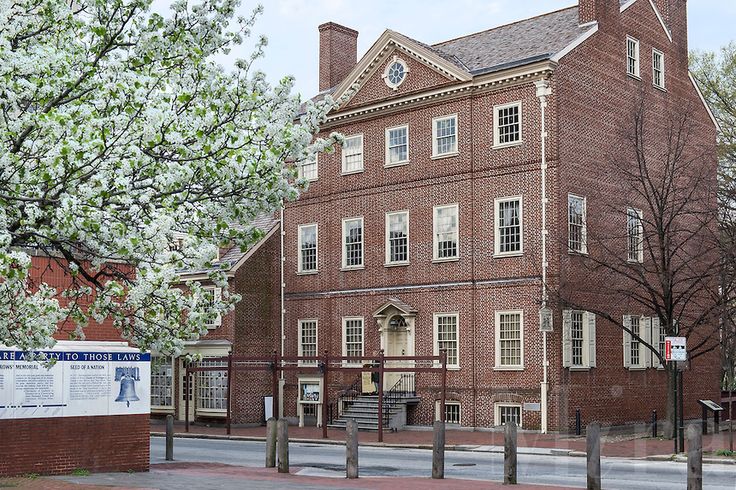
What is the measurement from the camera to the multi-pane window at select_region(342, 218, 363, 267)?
38.2 meters

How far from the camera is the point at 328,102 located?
12.5 metres

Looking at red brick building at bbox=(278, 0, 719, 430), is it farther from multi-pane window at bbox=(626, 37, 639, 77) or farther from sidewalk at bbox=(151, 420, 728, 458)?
sidewalk at bbox=(151, 420, 728, 458)

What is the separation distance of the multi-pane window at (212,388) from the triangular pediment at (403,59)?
11.3m

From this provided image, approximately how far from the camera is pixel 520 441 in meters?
29.4

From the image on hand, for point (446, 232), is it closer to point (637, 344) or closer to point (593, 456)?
point (637, 344)

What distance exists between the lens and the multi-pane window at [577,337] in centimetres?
3250

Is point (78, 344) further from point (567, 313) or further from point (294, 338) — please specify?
point (294, 338)

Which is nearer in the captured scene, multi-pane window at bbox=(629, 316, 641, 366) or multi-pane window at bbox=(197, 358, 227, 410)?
multi-pane window at bbox=(629, 316, 641, 366)

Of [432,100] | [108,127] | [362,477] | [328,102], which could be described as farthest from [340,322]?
[108,127]

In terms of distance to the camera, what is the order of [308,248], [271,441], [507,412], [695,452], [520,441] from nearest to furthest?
[695,452]
[271,441]
[520,441]
[507,412]
[308,248]

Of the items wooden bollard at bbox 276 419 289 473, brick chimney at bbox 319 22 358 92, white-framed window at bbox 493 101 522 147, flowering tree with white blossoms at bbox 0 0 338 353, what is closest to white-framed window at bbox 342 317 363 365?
white-framed window at bbox 493 101 522 147

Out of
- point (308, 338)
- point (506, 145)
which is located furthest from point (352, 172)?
point (506, 145)

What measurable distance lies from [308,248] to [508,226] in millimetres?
9819

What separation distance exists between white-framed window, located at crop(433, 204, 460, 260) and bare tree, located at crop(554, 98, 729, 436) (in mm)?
4503
